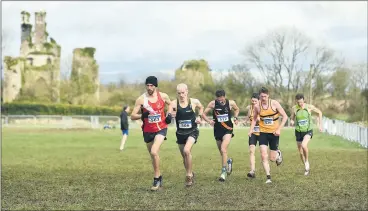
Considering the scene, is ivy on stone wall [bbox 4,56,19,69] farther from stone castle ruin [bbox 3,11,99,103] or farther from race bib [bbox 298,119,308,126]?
race bib [bbox 298,119,308,126]

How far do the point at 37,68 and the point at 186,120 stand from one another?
7640 centimetres

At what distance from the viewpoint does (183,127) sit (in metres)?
12.1

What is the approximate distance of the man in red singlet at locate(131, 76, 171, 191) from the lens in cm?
1142

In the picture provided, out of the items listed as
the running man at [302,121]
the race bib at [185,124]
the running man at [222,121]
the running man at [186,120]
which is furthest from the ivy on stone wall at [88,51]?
the race bib at [185,124]

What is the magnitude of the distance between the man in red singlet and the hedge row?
58526 millimetres

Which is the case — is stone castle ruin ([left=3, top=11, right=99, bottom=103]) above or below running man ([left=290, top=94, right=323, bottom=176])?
above

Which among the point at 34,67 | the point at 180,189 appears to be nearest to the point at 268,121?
the point at 180,189

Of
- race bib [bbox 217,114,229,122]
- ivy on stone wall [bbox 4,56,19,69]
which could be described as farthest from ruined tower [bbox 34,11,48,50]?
race bib [bbox 217,114,229,122]

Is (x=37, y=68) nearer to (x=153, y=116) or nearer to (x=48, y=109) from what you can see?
(x=48, y=109)

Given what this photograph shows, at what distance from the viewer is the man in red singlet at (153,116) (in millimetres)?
11422

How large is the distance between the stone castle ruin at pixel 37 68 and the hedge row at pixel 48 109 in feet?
24.7

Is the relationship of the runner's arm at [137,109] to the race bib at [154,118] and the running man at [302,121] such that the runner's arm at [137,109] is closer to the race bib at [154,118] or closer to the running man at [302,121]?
the race bib at [154,118]

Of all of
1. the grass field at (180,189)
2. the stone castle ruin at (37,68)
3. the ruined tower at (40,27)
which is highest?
the ruined tower at (40,27)

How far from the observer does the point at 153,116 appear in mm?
11484
